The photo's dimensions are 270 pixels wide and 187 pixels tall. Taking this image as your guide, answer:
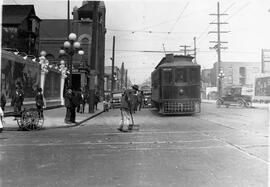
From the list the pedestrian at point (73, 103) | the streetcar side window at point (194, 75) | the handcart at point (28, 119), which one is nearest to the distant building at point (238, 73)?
the streetcar side window at point (194, 75)

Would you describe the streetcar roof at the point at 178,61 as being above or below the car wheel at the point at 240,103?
above

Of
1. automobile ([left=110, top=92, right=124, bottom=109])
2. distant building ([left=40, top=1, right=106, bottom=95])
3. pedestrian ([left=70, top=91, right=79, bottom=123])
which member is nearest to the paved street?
pedestrian ([left=70, top=91, right=79, bottom=123])

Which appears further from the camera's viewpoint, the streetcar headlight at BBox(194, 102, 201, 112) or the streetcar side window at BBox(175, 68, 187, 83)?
the streetcar headlight at BBox(194, 102, 201, 112)

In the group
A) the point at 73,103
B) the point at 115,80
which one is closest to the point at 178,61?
the point at 73,103

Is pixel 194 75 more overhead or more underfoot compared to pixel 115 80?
more underfoot

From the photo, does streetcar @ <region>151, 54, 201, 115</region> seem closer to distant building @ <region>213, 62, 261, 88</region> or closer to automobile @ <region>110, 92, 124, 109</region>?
automobile @ <region>110, 92, 124, 109</region>

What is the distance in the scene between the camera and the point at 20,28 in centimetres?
4544

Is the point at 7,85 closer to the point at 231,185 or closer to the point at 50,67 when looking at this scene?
the point at 50,67

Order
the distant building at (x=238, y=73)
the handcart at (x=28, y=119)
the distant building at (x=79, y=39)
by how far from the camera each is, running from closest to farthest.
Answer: the handcart at (x=28, y=119) → the distant building at (x=79, y=39) → the distant building at (x=238, y=73)

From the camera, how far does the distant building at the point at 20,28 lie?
44.3m

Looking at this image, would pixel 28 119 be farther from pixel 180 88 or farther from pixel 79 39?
pixel 79 39

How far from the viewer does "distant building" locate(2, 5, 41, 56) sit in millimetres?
44312

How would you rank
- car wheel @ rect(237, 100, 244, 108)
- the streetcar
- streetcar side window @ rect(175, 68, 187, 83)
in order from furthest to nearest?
car wheel @ rect(237, 100, 244, 108) < streetcar side window @ rect(175, 68, 187, 83) < the streetcar

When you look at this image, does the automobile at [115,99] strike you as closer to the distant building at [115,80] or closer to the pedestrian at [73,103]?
the pedestrian at [73,103]
